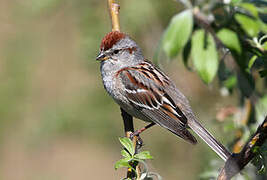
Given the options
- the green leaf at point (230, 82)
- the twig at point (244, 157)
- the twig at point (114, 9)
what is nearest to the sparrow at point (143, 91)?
the twig at point (114, 9)

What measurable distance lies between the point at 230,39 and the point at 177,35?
0.69 feet

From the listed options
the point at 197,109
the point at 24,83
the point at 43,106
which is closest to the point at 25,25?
the point at 24,83

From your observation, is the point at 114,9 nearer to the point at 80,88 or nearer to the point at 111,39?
the point at 111,39

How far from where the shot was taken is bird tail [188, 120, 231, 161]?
280cm

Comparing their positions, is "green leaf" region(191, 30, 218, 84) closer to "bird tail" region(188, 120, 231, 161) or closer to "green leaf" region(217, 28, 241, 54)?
"green leaf" region(217, 28, 241, 54)

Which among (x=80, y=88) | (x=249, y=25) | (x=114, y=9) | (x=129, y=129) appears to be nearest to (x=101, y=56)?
(x=114, y=9)

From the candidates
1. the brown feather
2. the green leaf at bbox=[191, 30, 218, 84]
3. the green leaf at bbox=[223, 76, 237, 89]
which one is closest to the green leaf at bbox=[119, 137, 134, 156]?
the green leaf at bbox=[191, 30, 218, 84]

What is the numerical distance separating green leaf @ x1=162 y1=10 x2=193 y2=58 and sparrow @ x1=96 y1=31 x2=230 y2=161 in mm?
1843

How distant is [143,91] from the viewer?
362 cm

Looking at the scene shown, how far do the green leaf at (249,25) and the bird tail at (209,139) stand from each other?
1.32m

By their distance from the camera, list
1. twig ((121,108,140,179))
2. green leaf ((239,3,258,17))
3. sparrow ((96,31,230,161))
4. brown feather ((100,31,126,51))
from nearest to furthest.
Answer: green leaf ((239,3,258,17))
twig ((121,108,140,179))
brown feather ((100,31,126,51))
sparrow ((96,31,230,161))

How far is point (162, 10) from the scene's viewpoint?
4320 millimetres

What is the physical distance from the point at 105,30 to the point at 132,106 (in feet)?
3.29

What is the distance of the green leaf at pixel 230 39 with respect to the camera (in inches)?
64.2
